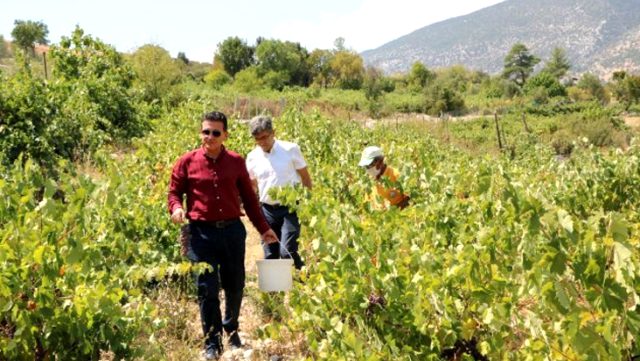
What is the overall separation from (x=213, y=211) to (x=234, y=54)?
2615 inches

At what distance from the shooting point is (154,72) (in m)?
24.9

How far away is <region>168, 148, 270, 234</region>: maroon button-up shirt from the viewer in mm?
3523

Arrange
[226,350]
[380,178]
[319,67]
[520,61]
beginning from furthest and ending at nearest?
1. [520,61]
2. [319,67]
3. [380,178]
4. [226,350]

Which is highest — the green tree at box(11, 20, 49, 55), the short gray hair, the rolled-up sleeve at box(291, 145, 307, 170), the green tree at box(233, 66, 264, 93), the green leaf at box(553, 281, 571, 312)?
the green tree at box(11, 20, 49, 55)

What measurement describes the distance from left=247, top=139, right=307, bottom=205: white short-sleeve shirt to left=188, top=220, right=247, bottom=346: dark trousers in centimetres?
94

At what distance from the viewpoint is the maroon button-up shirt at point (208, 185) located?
352 centimetres

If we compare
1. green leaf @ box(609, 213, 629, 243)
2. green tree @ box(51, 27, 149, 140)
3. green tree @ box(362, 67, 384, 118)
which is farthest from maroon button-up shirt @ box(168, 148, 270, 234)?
green tree @ box(362, 67, 384, 118)

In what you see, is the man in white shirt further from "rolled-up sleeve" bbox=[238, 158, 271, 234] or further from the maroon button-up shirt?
the maroon button-up shirt

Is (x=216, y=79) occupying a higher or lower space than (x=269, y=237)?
higher

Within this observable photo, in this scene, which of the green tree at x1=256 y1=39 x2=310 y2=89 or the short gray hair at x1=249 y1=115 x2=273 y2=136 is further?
the green tree at x1=256 y1=39 x2=310 y2=89

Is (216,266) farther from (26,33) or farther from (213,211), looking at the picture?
(26,33)

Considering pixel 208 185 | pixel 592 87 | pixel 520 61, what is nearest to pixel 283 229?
pixel 208 185

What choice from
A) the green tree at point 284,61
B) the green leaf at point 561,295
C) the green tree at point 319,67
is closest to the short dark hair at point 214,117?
the green leaf at point 561,295

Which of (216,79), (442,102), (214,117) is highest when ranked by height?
(216,79)
